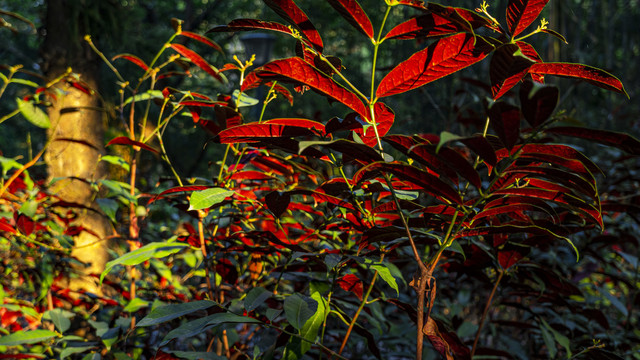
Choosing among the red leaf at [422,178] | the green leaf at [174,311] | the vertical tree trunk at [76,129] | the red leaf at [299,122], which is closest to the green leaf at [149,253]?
the green leaf at [174,311]

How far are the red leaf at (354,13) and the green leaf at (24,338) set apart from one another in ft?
3.06

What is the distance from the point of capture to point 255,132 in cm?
68

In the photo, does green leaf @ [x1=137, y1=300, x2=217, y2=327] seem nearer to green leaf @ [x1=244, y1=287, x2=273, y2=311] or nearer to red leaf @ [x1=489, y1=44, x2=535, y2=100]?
green leaf @ [x1=244, y1=287, x2=273, y2=311]

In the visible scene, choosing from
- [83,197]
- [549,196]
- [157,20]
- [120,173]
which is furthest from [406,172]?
[157,20]

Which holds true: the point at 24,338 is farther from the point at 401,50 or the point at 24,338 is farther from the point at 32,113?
the point at 401,50

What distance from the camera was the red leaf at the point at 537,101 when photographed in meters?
0.48

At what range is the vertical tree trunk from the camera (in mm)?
1747

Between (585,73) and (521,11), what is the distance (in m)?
0.12

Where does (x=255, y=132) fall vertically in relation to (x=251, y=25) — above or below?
below

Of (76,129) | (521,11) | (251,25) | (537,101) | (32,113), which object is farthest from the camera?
(76,129)

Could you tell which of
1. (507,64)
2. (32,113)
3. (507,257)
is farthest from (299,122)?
(32,113)

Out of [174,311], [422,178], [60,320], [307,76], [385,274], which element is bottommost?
[60,320]

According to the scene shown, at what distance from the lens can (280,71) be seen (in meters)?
0.63

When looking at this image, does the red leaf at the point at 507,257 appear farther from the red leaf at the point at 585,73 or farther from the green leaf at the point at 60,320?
the green leaf at the point at 60,320
